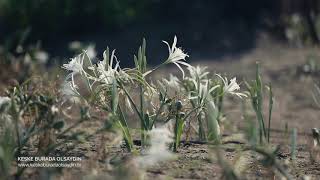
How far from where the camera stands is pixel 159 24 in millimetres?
8805

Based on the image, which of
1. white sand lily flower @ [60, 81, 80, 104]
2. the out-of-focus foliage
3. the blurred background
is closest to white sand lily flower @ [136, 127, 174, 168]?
white sand lily flower @ [60, 81, 80, 104]

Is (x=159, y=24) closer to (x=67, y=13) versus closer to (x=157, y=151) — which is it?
(x=67, y=13)

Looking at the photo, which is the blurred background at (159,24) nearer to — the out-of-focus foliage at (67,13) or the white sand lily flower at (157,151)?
the out-of-focus foliage at (67,13)

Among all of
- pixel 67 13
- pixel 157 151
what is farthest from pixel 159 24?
pixel 157 151

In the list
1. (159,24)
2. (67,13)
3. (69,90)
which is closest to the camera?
(69,90)

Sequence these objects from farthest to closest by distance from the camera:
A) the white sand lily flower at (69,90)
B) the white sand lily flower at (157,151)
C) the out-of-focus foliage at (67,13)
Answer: the out-of-focus foliage at (67,13) → the white sand lily flower at (69,90) → the white sand lily flower at (157,151)

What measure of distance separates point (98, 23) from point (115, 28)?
8.9 inches

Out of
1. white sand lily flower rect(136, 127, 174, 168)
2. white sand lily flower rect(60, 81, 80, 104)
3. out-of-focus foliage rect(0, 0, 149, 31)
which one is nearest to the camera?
white sand lily flower rect(136, 127, 174, 168)

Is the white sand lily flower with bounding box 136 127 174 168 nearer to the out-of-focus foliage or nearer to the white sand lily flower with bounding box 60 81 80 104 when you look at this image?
the white sand lily flower with bounding box 60 81 80 104

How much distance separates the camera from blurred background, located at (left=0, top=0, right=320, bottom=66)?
314 inches

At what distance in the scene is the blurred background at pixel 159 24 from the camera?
7977 millimetres

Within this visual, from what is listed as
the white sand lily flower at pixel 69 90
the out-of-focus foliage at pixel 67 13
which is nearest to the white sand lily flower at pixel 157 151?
the white sand lily flower at pixel 69 90

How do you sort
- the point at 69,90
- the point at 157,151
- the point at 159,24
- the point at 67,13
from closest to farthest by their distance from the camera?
the point at 157,151
the point at 69,90
the point at 67,13
the point at 159,24

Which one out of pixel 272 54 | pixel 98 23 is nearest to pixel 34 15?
pixel 98 23
